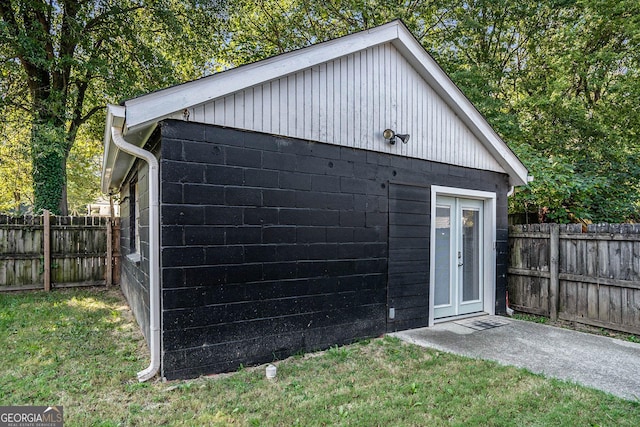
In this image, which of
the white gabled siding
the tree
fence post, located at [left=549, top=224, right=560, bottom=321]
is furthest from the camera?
the tree

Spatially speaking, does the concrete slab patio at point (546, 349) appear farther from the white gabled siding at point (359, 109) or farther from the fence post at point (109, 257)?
the fence post at point (109, 257)

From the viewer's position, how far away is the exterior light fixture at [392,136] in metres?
4.98

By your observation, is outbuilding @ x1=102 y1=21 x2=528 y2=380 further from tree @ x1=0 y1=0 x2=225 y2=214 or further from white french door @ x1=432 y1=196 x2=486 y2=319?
tree @ x1=0 y1=0 x2=225 y2=214

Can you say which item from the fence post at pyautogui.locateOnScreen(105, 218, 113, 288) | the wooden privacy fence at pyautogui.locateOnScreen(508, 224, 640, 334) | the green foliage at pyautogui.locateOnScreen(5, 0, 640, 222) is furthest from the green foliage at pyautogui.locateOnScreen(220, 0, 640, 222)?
the fence post at pyautogui.locateOnScreen(105, 218, 113, 288)

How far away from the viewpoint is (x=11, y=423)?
2787 millimetres

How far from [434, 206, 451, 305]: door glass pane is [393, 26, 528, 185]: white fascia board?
147 cm

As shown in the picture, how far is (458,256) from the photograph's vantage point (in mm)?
6043

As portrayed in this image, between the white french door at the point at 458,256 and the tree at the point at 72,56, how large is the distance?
888 centimetres

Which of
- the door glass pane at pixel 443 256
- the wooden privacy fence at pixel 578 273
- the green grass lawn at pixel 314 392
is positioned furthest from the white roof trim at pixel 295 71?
the green grass lawn at pixel 314 392

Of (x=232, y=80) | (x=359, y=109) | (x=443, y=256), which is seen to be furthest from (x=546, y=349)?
(x=232, y=80)

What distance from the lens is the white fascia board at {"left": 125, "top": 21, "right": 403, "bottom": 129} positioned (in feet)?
10.9

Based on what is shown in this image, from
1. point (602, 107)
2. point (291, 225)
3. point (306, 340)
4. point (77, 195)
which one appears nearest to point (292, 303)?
point (306, 340)

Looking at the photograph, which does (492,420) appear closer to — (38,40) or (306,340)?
(306,340)

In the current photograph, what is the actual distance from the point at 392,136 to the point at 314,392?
3.42 m
